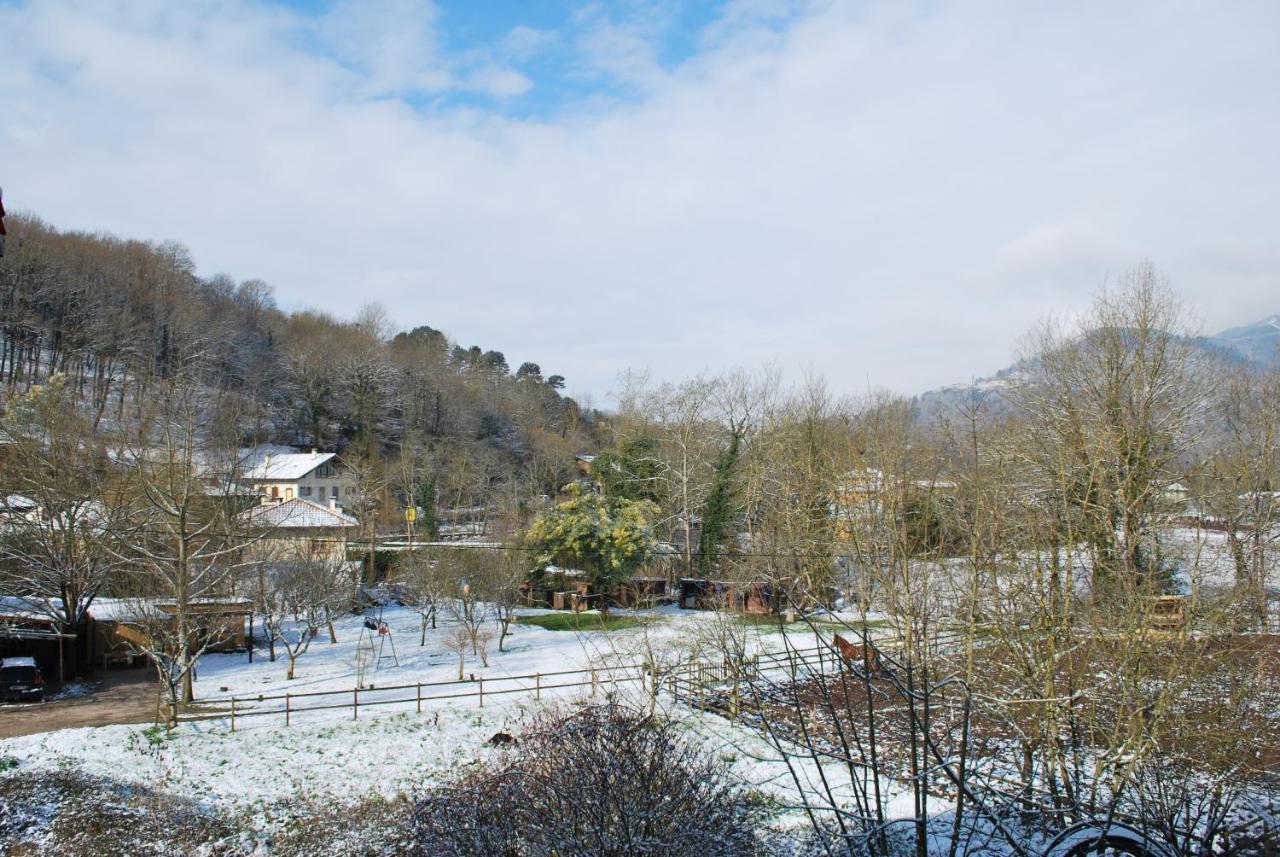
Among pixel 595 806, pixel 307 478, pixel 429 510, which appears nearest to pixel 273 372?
pixel 307 478

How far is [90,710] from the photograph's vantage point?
1825cm

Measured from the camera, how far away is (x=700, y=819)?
A: 6230 millimetres

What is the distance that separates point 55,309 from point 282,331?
18.7 metres

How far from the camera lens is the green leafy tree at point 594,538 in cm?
3100

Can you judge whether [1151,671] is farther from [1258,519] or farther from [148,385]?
[148,385]

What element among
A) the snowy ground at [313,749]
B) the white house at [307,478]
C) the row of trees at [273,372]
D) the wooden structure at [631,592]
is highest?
the row of trees at [273,372]

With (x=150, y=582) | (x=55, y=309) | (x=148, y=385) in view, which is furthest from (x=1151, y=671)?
(x=55, y=309)

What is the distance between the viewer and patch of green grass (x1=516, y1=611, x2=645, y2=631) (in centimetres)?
2775

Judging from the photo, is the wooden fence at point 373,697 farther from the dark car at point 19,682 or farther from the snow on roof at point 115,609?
the dark car at point 19,682

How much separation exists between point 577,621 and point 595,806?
22082mm

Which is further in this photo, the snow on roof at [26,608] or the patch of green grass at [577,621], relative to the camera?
the patch of green grass at [577,621]

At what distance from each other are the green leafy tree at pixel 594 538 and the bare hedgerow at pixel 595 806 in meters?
23.5

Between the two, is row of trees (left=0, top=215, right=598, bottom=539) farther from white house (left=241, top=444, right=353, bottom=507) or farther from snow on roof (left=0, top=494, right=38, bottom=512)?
snow on roof (left=0, top=494, right=38, bottom=512)

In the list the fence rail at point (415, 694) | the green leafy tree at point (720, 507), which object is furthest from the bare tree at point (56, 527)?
the green leafy tree at point (720, 507)
